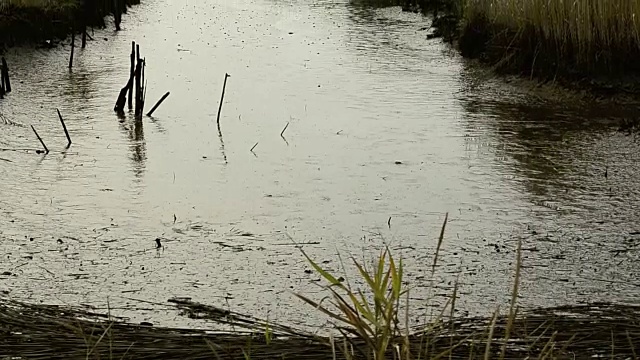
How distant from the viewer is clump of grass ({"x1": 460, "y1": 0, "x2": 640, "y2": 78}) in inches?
272

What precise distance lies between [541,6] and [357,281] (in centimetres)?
448

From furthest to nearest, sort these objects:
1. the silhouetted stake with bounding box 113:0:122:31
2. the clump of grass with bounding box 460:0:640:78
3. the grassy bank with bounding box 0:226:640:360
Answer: the silhouetted stake with bounding box 113:0:122:31
the clump of grass with bounding box 460:0:640:78
the grassy bank with bounding box 0:226:640:360

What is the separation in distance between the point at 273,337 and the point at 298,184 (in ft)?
7.04

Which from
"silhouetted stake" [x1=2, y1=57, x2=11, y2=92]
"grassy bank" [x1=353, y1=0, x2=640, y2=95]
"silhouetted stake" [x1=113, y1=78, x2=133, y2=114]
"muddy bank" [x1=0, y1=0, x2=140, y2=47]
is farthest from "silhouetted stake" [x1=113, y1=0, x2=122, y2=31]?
"silhouetted stake" [x1=113, y1=78, x2=133, y2=114]

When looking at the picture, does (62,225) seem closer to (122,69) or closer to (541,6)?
(122,69)

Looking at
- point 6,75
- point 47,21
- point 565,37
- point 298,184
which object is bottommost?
point 298,184

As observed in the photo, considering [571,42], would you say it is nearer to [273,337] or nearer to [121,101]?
[121,101]

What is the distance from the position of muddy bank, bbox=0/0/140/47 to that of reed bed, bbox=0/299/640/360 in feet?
18.0

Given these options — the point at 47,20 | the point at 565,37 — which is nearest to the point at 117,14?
the point at 47,20

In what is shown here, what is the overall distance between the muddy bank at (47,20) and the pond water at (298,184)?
0.23 m

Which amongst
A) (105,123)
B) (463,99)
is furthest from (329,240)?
(463,99)

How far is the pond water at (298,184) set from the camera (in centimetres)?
352

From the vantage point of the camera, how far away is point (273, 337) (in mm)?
2715

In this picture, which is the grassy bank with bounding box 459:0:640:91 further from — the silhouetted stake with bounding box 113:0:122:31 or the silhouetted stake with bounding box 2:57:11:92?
the silhouetted stake with bounding box 113:0:122:31
